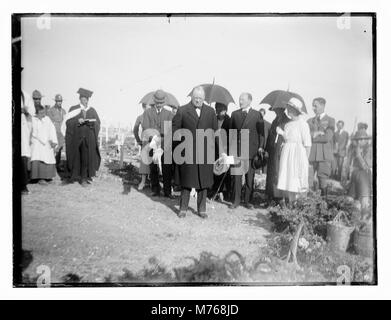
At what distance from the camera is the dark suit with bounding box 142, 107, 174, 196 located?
19.1ft

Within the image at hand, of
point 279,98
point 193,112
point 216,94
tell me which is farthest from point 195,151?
point 279,98

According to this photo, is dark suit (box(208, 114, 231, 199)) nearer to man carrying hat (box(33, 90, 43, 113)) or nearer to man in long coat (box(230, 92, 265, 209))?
man in long coat (box(230, 92, 265, 209))

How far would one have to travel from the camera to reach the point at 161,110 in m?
5.82

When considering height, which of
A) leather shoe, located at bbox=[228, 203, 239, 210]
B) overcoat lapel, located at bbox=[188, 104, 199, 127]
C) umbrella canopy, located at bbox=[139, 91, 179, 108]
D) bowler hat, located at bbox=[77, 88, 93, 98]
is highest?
bowler hat, located at bbox=[77, 88, 93, 98]

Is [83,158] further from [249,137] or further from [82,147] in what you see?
[249,137]

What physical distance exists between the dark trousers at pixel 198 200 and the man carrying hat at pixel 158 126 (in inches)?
7.4

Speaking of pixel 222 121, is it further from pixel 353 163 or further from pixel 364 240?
pixel 364 240

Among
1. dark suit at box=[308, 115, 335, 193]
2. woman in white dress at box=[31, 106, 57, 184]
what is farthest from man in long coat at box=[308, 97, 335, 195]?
woman in white dress at box=[31, 106, 57, 184]

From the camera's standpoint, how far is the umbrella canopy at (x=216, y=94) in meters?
5.76

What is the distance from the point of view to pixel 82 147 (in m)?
5.88

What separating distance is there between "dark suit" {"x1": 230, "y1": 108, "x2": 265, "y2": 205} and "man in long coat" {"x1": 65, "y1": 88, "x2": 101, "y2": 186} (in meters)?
1.70
